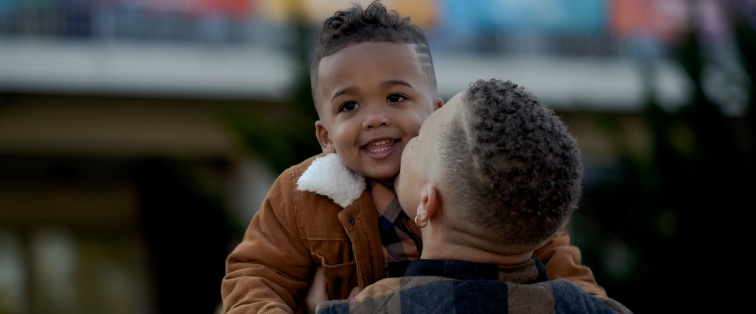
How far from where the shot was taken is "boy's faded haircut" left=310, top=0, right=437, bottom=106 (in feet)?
6.73

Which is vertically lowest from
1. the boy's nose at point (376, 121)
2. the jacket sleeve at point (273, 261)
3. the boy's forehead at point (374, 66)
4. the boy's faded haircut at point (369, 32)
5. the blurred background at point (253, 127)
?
the blurred background at point (253, 127)

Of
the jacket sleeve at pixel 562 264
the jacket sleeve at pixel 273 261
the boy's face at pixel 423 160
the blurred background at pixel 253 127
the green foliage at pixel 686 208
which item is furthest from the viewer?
the blurred background at pixel 253 127

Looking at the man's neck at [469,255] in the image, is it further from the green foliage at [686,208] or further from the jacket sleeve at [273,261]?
the green foliage at [686,208]

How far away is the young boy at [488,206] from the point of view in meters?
1.58

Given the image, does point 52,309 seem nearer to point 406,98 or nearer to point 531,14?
point 531,14

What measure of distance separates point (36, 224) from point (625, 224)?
9.67 m

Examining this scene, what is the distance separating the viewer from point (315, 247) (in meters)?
1.98

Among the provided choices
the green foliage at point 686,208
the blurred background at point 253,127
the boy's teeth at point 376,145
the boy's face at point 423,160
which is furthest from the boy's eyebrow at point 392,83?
the green foliage at point 686,208

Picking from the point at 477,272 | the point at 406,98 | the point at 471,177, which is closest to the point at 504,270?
the point at 477,272

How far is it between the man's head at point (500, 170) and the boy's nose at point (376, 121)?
0.88 feet

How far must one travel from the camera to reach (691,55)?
497cm

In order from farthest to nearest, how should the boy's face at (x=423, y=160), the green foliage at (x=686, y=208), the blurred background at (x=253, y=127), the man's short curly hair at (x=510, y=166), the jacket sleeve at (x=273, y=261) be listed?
the blurred background at (x=253, y=127)
the green foliage at (x=686, y=208)
the jacket sleeve at (x=273, y=261)
the boy's face at (x=423, y=160)
the man's short curly hair at (x=510, y=166)

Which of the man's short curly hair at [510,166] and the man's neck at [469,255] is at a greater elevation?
the man's short curly hair at [510,166]

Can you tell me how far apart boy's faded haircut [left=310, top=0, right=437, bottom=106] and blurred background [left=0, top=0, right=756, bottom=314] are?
2.63 meters
